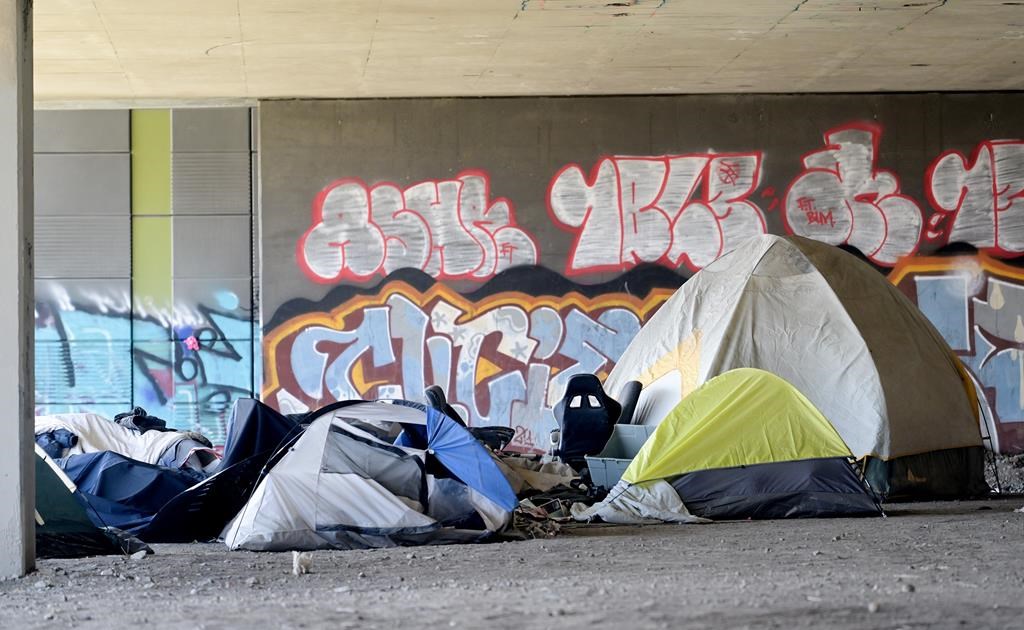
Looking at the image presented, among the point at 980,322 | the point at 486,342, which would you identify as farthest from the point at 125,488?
the point at 980,322

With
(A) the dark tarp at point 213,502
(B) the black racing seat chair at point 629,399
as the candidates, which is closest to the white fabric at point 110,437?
(A) the dark tarp at point 213,502

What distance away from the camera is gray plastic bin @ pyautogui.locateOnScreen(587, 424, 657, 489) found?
859cm

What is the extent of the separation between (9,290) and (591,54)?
670 centimetres

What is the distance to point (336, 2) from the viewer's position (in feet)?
31.6

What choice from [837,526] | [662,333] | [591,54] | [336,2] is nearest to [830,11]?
[591,54]

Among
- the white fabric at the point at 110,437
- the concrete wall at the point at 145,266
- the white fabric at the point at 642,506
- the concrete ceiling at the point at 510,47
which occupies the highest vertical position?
the concrete ceiling at the point at 510,47

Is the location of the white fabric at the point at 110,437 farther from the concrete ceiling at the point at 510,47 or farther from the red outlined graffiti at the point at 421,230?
the red outlined graffiti at the point at 421,230

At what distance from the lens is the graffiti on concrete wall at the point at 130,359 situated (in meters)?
12.8

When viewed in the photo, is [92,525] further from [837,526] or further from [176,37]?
[176,37]

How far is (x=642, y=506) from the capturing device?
7.90 metres

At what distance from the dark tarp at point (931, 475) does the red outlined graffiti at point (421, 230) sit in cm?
513

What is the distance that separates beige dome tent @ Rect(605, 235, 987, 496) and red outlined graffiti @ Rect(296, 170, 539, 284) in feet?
10.4

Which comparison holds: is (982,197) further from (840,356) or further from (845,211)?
(840,356)

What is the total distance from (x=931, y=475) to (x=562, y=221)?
5.21m
